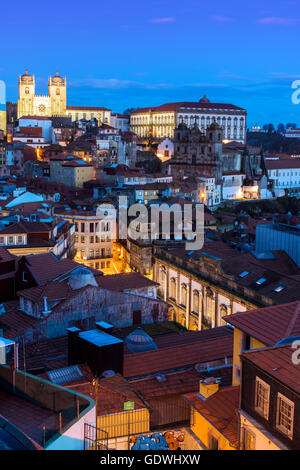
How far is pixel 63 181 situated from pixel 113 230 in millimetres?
23564

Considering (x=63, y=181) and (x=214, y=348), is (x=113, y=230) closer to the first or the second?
(x=63, y=181)

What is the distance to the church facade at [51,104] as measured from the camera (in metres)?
129

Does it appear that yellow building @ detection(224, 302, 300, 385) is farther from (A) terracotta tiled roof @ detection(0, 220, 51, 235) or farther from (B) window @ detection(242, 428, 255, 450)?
(A) terracotta tiled roof @ detection(0, 220, 51, 235)

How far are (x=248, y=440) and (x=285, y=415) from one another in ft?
5.12

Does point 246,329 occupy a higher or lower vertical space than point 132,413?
higher

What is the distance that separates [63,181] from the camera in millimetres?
70125

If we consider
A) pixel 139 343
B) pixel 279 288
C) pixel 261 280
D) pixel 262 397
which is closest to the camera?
pixel 262 397

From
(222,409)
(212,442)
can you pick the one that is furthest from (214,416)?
(212,442)

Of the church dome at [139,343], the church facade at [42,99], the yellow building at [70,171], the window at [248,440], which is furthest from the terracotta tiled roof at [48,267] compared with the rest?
the church facade at [42,99]

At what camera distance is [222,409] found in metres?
13.4

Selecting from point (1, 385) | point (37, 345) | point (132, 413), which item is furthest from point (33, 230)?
point (1, 385)

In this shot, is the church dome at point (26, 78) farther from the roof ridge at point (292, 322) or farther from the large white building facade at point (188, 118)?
the roof ridge at point (292, 322)

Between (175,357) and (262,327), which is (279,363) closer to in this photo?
(262,327)

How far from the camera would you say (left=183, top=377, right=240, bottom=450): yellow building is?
1265 cm
